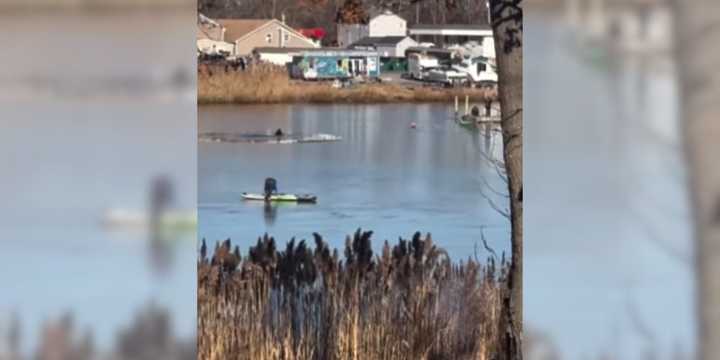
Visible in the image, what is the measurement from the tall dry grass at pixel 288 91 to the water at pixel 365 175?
0.03 metres

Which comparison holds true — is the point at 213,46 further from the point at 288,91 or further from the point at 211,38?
the point at 288,91

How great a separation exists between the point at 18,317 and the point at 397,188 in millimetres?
1202

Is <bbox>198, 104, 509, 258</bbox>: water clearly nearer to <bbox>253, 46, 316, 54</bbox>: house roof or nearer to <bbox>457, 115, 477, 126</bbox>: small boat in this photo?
<bbox>457, 115, 477, 126</bbox>: small boat

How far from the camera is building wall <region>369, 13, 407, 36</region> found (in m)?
5.45

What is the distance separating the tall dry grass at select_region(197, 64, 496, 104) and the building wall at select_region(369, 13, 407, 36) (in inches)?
6.4

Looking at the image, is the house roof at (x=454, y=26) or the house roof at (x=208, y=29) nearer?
the house roof at (x=208, y=29)

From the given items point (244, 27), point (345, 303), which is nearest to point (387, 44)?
point (244, 27)

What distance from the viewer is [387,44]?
550cm

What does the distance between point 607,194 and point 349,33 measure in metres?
0.95

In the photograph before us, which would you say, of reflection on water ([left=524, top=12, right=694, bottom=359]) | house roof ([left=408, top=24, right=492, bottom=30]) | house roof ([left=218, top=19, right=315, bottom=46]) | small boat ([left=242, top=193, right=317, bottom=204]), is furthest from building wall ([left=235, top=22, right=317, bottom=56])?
reflection on water ([left=524, top=12, right=694, bottom=359])

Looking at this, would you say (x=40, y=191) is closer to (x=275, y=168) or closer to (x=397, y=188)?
(x=275, y=168)

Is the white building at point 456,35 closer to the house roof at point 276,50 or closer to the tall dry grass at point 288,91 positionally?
the tall dry grass at point 288,91

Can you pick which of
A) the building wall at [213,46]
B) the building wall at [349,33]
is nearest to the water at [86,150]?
the building wall at [213,46]

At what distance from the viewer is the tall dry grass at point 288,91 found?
17.6ft
